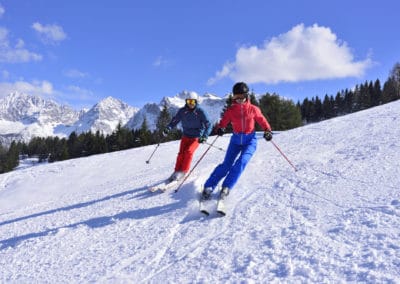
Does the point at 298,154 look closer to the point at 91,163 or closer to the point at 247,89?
the point at 247,89

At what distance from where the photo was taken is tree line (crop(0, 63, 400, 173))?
56625mm

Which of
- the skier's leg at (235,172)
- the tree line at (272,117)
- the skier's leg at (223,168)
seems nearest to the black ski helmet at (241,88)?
the skier's leg at (223,168)

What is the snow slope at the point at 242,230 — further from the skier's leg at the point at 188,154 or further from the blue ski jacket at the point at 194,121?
the blue ski jacket at the point at 194,121

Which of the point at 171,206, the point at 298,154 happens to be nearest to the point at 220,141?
the point at 298,154

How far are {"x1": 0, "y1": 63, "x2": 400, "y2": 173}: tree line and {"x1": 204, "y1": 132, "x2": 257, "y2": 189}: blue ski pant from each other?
142 ft

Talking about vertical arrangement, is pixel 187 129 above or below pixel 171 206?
above

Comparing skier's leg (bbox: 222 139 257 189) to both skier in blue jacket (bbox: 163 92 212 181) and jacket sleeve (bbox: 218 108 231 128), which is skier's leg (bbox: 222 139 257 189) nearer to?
jacket sleeve (bbox: 218 108 231 128)

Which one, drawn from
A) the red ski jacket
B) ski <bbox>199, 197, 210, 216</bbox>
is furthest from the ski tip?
the red ski jacket

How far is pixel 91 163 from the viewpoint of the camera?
57.2 feet

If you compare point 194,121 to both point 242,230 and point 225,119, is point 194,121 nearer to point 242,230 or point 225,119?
point 225,119

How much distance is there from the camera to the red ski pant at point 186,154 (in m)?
9.66

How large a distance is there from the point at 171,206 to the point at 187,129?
3003mm

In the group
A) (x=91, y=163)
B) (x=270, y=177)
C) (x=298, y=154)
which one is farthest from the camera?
(x=91, y=163)

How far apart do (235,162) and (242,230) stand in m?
1.88
